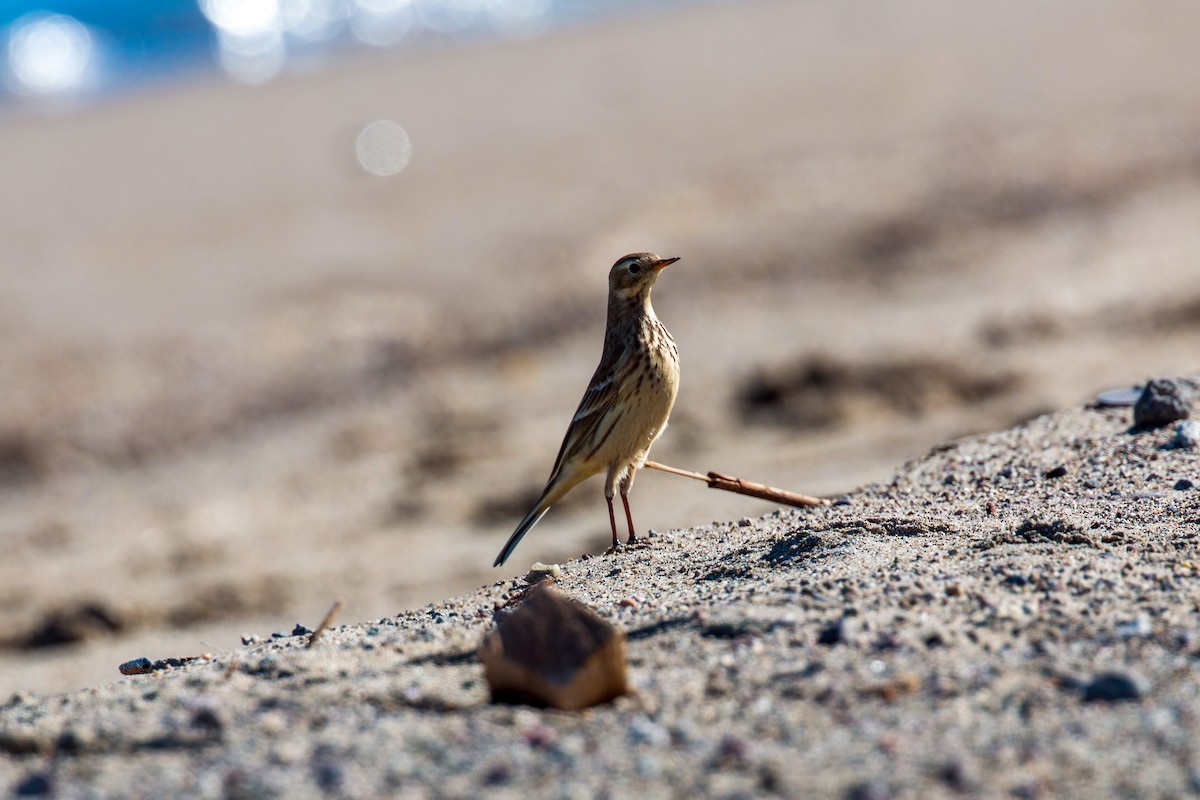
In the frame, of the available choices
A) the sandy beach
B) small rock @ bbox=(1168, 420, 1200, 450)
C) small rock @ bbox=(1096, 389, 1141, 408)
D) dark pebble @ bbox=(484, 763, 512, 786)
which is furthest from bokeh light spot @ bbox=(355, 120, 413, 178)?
dark pebble @ bbox=(484, 763, 512, 786)

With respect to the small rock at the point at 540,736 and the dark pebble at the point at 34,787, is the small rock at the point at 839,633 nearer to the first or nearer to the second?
the small rock at the point at 540,736

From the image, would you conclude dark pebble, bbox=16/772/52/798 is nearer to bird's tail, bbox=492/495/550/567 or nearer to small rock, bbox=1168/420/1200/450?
bird's tail, bbox=492/495/550/567

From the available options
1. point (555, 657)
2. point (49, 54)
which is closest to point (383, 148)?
point (49, 54)

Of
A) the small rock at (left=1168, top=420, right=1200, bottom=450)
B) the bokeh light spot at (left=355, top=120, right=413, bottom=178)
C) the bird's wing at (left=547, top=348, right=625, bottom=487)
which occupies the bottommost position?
the small rock at (left=1168, top=420, right=1200, bottom=450)

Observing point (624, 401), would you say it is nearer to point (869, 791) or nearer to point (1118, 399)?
point (1118, 399)

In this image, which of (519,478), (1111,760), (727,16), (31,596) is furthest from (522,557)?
(727,16)

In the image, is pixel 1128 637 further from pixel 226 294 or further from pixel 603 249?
pixel 226 294
